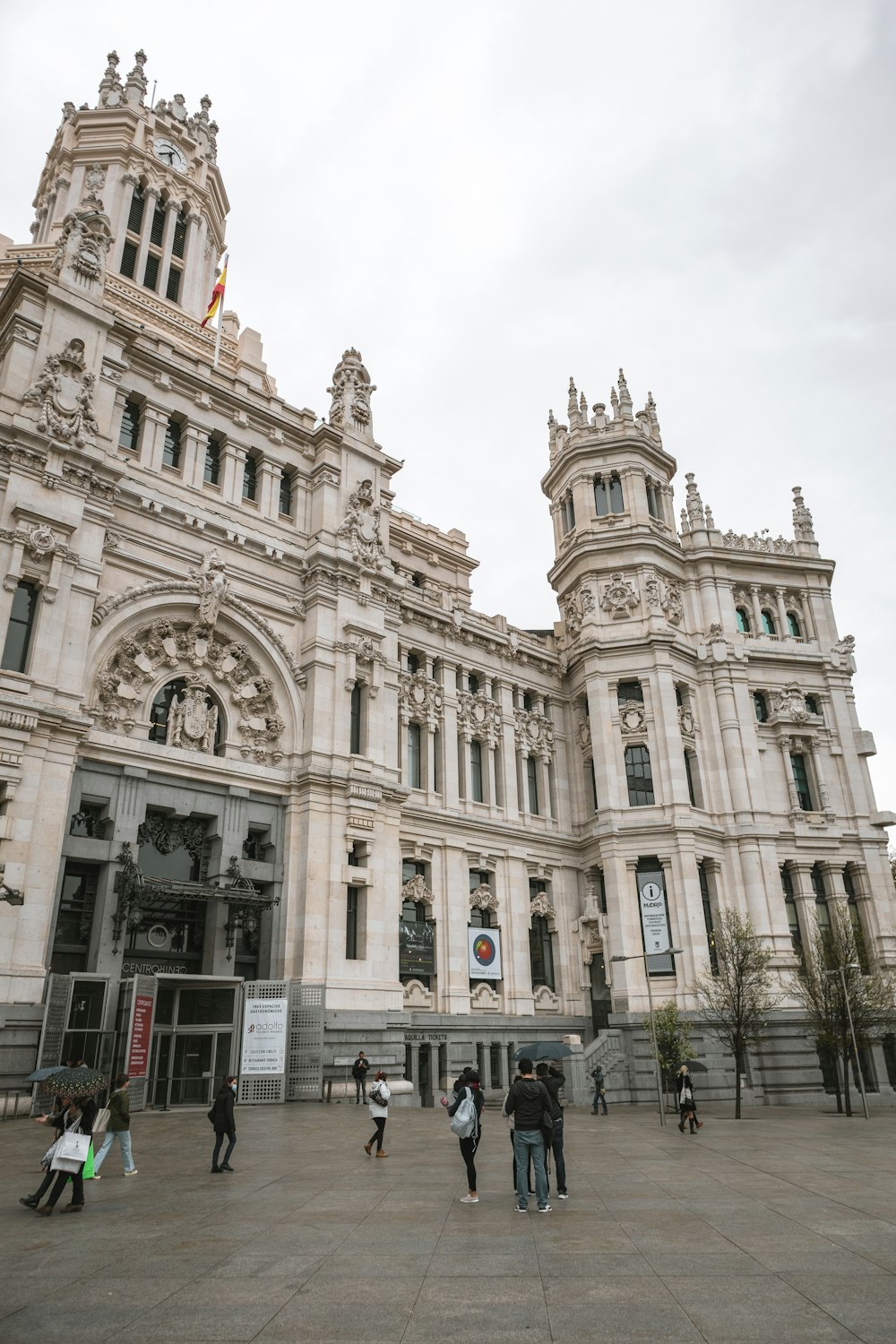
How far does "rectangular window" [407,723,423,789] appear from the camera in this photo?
4447 centimetres

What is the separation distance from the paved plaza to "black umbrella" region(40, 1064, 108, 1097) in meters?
1.58

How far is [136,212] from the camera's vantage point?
58375 mm

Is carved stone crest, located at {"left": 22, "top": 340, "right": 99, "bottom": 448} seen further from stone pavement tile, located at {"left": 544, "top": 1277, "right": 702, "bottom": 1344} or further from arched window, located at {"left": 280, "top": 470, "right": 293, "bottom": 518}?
stone pavement tile, located at {"left": 544, "top": 1277, "right": 702, "bottom": 1344}

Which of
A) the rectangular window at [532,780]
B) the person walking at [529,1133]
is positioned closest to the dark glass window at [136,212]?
the rectangular window at [532,780]

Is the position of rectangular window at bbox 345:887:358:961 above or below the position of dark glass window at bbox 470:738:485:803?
below

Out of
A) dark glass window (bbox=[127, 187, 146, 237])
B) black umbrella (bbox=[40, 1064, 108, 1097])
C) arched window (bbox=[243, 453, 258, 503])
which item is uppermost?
dark glass window (bbox=[127, 187, 146, 237])

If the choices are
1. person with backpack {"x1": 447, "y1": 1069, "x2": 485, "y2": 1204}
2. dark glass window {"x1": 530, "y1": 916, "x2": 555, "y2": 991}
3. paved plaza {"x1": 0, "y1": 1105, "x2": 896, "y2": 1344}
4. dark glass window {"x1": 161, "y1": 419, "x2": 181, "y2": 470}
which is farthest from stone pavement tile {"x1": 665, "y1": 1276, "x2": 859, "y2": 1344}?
dark glass window {"x1": 530, "y1": 916, "x2": 555, "y2": 991}

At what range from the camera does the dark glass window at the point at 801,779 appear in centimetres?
5141

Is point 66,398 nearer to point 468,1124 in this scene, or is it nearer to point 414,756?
point 414,756

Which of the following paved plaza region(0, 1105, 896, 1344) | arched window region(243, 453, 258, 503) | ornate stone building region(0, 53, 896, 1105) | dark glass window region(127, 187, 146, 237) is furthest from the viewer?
dark glass window region(127, 187, 146, 237)

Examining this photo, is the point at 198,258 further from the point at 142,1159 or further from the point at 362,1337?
the point at 362,1337

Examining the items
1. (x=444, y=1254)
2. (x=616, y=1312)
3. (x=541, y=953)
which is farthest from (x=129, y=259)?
(x=616, y=1312)

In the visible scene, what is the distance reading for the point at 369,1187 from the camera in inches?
615

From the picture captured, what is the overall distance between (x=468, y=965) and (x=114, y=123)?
57.0 metres
